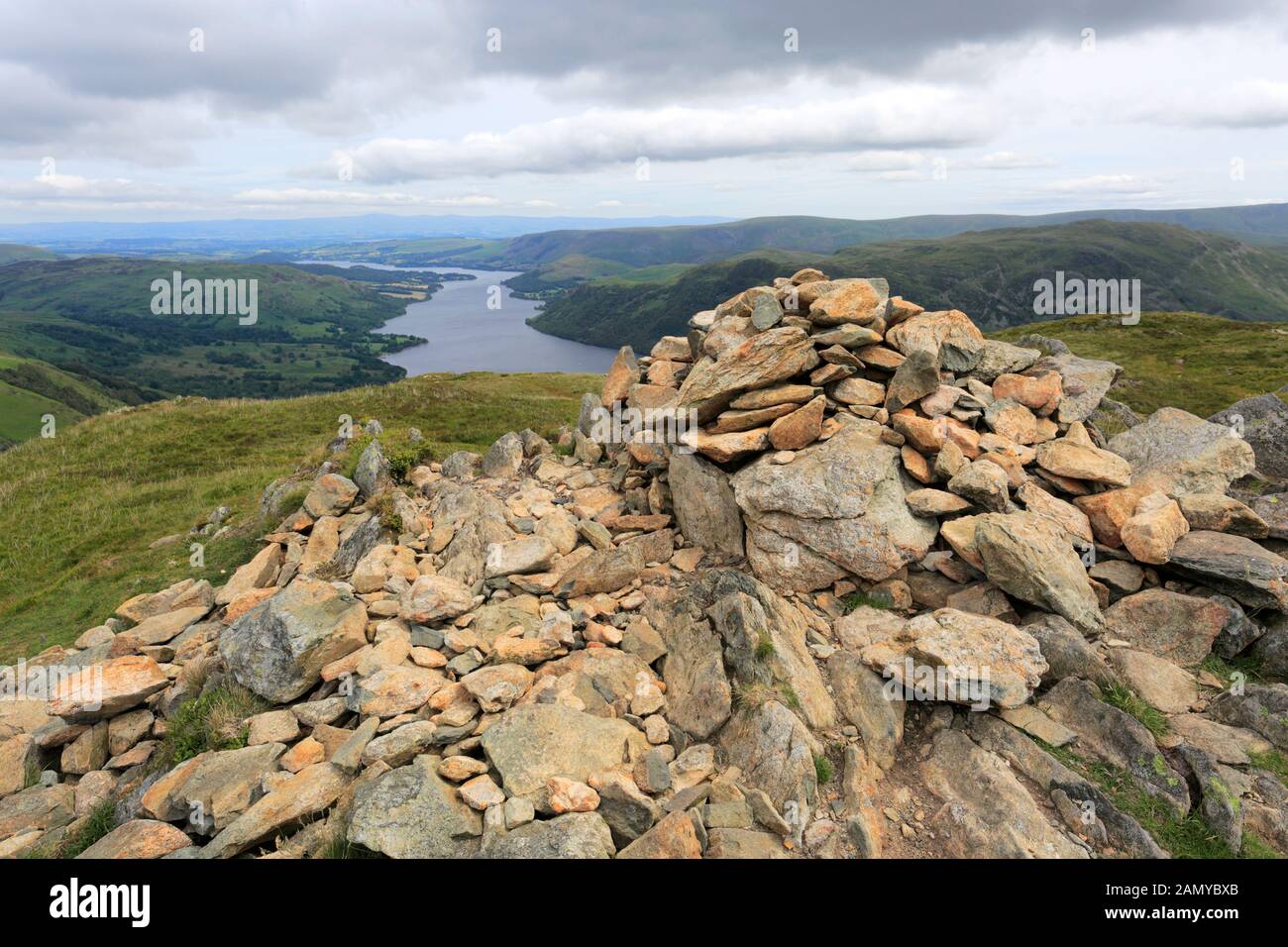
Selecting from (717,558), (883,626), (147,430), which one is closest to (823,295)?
(717,558)

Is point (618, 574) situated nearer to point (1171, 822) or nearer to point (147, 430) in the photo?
point (1171, 822)

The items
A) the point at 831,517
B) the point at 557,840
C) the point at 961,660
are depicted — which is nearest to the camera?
the point at 557,840

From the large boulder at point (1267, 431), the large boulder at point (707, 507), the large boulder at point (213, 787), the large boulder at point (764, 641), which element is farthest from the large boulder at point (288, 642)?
the large boulder at point (1267, 431)

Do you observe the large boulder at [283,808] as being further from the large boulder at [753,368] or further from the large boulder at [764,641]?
the large boulder at [753,368]

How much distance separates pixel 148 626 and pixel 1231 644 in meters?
23.3

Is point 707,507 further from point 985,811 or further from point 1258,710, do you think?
point 1258,710

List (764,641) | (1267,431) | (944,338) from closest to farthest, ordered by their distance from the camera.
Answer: (764,641), (1267,431), (944,338)

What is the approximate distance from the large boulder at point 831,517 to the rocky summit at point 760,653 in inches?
2.8

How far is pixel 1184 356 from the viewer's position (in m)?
74.1

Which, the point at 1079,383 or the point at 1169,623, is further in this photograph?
the point at 1079,383

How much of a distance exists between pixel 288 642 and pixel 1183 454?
2097 cm

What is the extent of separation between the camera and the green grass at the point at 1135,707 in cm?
976

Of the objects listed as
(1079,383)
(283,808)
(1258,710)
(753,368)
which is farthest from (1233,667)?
(283,808)

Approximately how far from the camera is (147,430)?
127 ft
